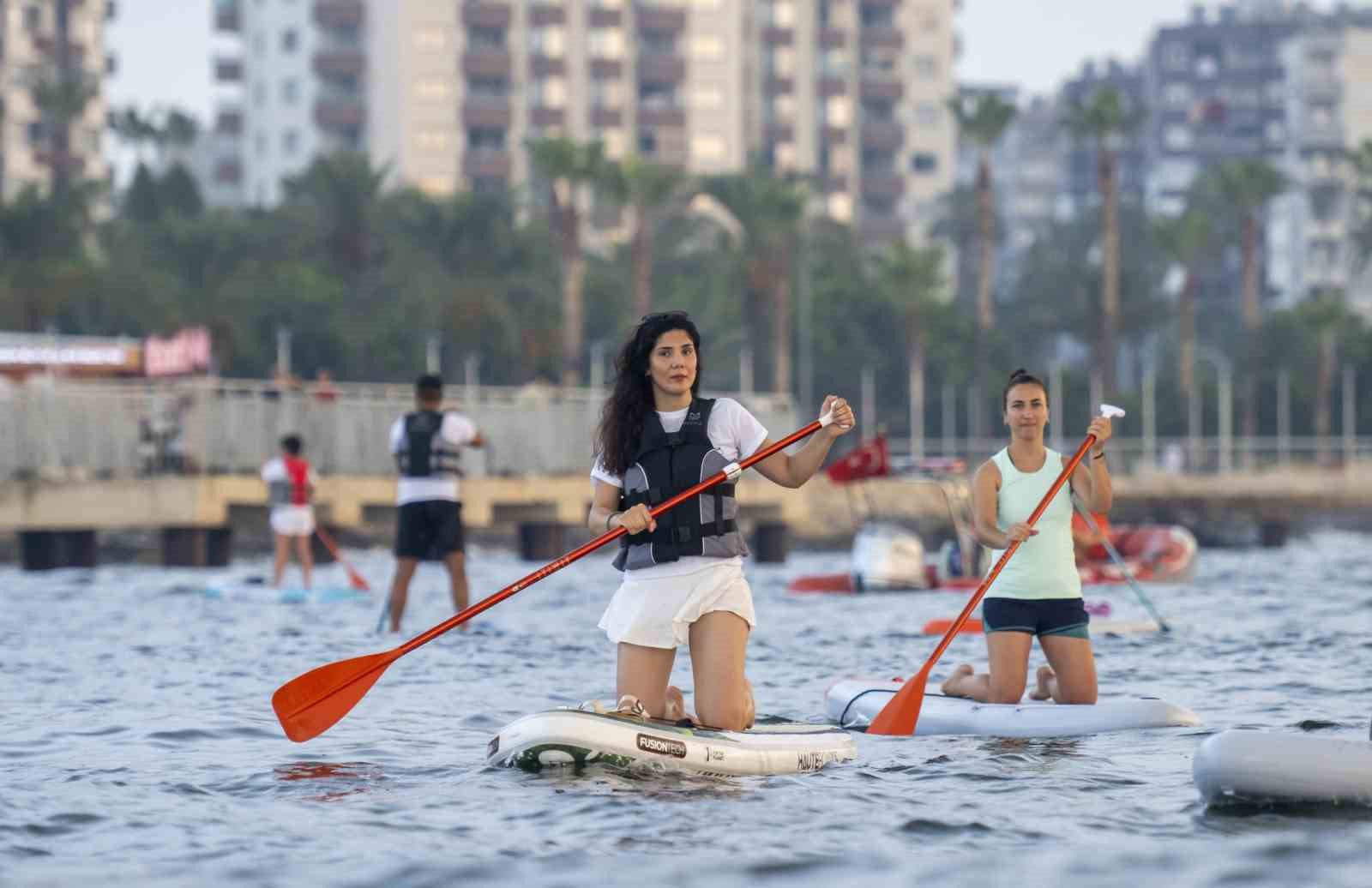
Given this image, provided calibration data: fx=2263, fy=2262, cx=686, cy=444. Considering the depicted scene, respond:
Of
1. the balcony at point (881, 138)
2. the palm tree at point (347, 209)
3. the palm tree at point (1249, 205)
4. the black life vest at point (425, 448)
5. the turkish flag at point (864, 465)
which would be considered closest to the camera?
the black life vest at point (425, 448)

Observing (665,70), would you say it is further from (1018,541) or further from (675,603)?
(675,603)

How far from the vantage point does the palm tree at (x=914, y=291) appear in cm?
8238

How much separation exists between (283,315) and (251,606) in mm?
49272

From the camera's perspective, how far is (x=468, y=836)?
7.92m

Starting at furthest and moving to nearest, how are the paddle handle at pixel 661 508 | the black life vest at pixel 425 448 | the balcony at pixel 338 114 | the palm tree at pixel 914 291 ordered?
the balcony at pixel 338 114 < the palm tree at pixel 914 291 < the black life vest at pixel 425 448 < the paddle handle at pixel 661 508

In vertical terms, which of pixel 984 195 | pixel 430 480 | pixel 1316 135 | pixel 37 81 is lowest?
pixel 430 480

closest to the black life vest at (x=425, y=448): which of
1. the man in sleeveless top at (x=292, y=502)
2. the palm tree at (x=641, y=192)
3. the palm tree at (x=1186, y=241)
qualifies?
the man in sleeveless top at (x=292, y=502)

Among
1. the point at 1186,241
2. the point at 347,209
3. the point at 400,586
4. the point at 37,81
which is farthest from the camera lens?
the point at 37,81

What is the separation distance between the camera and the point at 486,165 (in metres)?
122

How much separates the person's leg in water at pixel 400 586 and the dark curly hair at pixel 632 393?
7287 mm

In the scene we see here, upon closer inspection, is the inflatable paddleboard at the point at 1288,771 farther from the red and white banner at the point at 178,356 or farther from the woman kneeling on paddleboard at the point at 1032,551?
the red and white banner at the point at 178,356

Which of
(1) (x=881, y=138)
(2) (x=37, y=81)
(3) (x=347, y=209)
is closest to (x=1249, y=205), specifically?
(3) (x=347, y=209)

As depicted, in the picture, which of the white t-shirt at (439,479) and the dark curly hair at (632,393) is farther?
the white t-shirt at (439,479)

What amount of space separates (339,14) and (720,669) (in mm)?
120716
